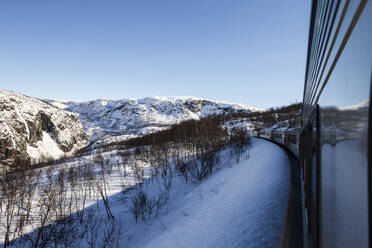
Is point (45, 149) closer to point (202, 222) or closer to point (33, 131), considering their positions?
point (33, 131)

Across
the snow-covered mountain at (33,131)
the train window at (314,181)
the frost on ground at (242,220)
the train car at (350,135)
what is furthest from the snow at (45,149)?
the train car at (350,135)

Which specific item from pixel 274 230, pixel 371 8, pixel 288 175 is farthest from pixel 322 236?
pixel 288 175

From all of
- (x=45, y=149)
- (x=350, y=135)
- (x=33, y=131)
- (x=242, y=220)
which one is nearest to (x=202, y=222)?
(x=242, y=220)

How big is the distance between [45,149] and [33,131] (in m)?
7.22

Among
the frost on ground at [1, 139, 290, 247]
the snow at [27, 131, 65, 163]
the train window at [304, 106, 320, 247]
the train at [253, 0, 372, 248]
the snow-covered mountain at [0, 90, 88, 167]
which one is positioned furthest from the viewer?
the snow at [27, 131, 65, 163]

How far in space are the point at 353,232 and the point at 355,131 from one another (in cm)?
43

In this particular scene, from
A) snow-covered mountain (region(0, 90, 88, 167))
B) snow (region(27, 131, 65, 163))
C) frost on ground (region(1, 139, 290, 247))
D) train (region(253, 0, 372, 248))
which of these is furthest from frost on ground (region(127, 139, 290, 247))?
snow (region(27, 131, 65, 163))

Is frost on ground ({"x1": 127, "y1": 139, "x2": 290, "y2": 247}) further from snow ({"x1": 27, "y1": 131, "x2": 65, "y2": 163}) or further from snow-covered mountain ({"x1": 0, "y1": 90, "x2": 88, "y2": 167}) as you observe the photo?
snow ({"x1": 27, "y1": 131, "x2": 65, "y2": 163})

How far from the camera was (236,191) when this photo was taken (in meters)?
9.72

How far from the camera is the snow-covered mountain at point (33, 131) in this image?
42.0 m

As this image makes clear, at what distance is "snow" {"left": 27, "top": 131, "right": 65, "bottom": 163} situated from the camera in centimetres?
5478

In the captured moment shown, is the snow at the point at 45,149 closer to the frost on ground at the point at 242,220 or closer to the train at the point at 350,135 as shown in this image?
the frost on ground at the point at 242,220

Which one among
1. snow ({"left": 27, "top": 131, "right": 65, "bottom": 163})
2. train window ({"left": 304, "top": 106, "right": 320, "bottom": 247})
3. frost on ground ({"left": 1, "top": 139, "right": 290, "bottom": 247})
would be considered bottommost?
snow ({"left": 27, "top": 131, "right": 65, "bottom": 163})

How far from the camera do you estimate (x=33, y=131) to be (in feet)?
190
